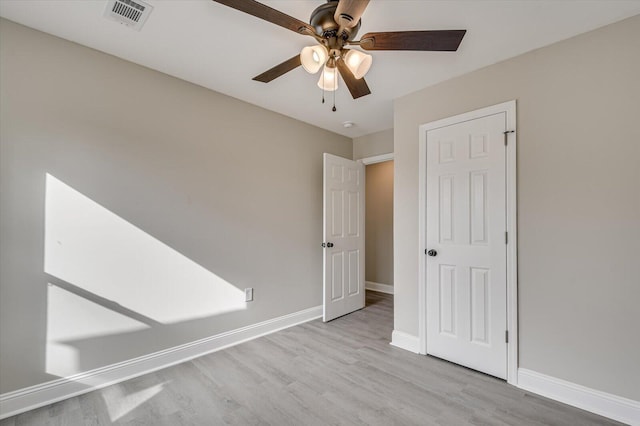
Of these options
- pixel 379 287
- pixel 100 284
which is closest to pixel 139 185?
pixel 100 284

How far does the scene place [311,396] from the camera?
206 centimetres

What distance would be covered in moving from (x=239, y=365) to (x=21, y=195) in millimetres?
2036

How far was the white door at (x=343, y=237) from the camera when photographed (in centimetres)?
362

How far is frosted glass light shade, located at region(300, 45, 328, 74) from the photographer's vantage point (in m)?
1.57

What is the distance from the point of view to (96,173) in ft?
7.25

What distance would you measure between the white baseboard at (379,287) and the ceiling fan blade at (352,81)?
12.7 feet

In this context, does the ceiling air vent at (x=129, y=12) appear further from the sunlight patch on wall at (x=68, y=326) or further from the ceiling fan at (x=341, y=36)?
the sunlight patch on wall at (x=68, y=326)

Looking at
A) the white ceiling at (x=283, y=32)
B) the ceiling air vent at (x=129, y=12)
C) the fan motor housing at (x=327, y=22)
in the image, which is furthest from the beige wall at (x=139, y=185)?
the fan motor housing at (x=327, y=22)

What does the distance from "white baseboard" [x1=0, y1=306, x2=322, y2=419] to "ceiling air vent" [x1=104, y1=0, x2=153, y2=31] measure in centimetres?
249

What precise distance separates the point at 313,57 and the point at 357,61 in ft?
0.82

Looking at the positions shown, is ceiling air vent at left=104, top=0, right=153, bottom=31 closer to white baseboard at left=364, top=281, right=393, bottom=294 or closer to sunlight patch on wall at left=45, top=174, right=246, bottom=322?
sunlight patch on wall at left=45, top=174, right=246, bottom=322

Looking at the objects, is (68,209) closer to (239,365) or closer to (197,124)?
(197,124)

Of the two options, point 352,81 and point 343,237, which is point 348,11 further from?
point 343,237

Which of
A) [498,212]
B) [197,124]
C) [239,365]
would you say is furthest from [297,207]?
[498,212]
